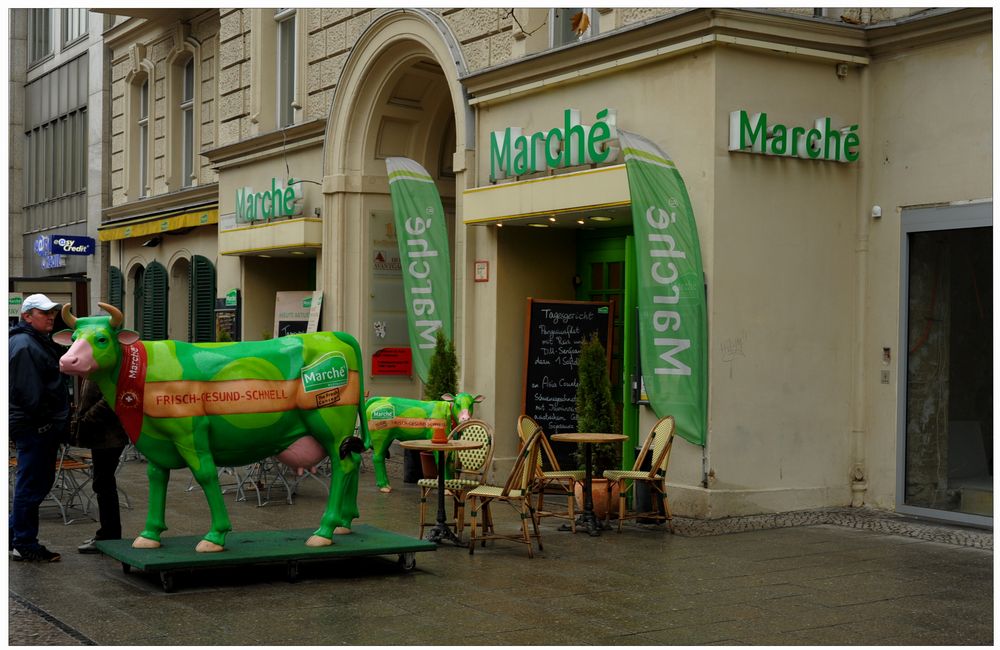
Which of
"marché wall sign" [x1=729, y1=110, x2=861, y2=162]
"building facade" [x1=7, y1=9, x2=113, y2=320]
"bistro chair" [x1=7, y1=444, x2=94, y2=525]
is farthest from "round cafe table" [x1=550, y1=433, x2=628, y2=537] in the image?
"building facade" [x1=7, y1=9, x2=113, y2=320]

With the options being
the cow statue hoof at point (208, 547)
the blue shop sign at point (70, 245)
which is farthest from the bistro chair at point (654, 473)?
the blue shop sign at point (70, 245)

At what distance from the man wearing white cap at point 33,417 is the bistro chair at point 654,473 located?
15.4 ft

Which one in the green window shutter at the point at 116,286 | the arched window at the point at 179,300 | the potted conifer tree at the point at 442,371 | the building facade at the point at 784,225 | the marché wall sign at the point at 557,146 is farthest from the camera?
the green window shutter at the point at 116,286

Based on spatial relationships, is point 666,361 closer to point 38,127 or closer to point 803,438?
point 803,438

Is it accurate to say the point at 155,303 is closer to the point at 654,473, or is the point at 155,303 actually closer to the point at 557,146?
the point at 557,146

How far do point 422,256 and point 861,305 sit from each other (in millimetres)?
5380

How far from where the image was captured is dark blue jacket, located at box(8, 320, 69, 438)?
30.2 ft

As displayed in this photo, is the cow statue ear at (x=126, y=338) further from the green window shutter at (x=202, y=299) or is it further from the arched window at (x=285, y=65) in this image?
the green window shutter at (x=202, y=299)

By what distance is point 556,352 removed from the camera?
14031 mm

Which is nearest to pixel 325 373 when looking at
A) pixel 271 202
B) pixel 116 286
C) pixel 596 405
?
pixel 596 405

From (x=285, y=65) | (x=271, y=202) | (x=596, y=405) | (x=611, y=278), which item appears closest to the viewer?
(x=596, y=405)

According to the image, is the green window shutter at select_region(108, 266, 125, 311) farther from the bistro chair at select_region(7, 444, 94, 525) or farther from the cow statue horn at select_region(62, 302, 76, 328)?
the cow statue horn at select_region(62, 302, 76, 328)

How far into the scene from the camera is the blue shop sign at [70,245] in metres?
27.4

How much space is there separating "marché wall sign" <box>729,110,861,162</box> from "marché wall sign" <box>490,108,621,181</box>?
4.28 feet
